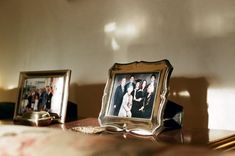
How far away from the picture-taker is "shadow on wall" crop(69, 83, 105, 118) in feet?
4.62

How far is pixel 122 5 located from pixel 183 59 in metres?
0.38

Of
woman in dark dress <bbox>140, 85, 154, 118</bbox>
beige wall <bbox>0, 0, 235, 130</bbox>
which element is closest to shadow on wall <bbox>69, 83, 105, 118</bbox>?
beige wall <bbox>0, 0, 235, 130</bbox>

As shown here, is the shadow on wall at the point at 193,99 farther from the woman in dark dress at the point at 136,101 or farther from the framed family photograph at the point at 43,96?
the framed family photograph at the point at 43,96

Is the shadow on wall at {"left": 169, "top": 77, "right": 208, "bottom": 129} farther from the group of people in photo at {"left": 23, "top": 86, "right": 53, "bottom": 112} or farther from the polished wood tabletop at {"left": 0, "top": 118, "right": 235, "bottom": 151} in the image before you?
the group of people in photo at {"left": 23, "top": 86, "right": 53, "bottom": 112}

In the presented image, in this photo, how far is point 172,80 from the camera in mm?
1188

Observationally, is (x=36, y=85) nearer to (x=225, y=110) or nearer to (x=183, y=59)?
(x=183, y=59)

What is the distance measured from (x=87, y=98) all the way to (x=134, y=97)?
500 millimetres

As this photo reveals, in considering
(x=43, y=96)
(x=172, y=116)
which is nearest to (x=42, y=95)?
(x=43, y=96)

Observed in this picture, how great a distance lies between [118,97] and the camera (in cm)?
104

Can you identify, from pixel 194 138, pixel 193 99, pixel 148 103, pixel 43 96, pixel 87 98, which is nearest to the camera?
pixel 194 138

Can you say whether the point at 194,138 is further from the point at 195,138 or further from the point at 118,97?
the point at 118,97

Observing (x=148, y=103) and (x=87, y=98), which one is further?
(x=87, y=98)

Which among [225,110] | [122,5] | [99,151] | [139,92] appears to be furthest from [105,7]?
[99,151]

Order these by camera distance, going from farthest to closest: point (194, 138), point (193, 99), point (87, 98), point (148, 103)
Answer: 1. point (87, 98)
2. point (193, 99)
3. point (148, 103)
4. point (194, 138)
